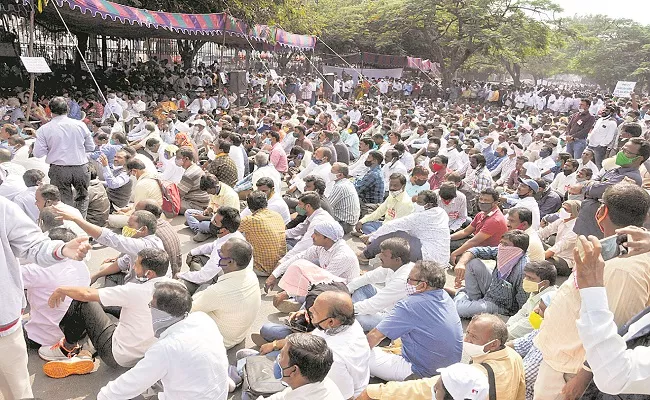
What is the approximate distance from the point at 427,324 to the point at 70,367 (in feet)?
7.82

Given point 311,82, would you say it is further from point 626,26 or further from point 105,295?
point 626,26

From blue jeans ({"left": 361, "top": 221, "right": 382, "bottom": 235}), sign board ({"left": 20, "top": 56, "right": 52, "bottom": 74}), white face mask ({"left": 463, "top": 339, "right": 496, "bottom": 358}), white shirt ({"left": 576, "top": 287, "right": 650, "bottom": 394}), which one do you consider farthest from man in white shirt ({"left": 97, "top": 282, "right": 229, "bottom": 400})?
sign board ({"left": 20, "top": 56, "right": 52, "bottom": 74})

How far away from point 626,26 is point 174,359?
143 feet

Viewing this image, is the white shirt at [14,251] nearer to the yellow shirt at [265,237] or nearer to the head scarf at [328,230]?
the head scarf at [328,230]

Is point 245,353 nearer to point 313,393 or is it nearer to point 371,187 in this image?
point 313,393

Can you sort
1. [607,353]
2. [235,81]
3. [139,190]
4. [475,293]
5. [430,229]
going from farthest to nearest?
1. [235,81]
2. [139,190]
3. [430,229]
4. [475,293]
5. [607,353]

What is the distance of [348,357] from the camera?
10.1ft

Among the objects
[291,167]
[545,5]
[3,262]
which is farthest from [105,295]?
[545,5]

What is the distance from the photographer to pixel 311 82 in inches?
862

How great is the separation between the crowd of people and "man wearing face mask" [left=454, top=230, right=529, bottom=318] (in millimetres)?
16

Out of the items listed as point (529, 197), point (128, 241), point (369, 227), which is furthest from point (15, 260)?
point (529, 197)

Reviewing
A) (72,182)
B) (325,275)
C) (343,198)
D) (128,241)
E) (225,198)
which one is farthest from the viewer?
(343,198)

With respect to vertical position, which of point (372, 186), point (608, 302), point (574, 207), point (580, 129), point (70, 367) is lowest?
point (70, 367)

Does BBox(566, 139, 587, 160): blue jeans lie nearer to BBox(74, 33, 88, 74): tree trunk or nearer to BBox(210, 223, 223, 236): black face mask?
BBox(210, 223, 223, 236): black face mask
